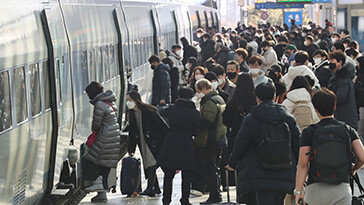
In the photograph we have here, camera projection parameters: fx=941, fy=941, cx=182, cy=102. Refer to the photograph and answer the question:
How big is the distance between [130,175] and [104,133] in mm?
1130

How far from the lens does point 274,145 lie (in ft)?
28.9

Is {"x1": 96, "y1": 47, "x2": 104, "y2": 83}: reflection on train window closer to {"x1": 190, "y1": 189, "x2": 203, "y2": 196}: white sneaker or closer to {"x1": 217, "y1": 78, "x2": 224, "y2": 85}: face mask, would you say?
{"x1": 217, "y1": 78, "x2": 224, "y2": 85}: face mask

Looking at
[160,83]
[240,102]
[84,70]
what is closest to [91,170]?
[84,70]

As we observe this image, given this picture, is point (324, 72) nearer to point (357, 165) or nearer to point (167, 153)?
point (167, 153)

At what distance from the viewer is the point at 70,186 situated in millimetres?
12023

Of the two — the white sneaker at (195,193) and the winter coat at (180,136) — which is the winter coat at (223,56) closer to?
the white sneaker at (195,193)

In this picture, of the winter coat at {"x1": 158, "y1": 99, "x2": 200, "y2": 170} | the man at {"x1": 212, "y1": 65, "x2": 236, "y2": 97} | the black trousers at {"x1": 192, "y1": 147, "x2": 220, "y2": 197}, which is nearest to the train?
the winter coat at {"x1": 158, "y1": 99, "x2": 200, "y2": 170}

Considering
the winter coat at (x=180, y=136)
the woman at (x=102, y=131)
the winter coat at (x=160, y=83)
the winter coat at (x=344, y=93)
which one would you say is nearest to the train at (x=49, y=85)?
the woman at (x=102, y=131)

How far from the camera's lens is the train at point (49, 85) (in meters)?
9.15

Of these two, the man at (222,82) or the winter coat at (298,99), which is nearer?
→ the winter coat at (298,99)

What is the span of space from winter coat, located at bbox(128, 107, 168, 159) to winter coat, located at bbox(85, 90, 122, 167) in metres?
0.58

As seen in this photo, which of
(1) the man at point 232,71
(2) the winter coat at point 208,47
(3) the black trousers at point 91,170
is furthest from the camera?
(2) the winter coat at point 208,47

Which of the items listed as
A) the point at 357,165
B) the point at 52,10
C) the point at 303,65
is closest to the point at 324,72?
the point at 303,65

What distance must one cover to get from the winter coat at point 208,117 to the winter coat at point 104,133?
111 cm
